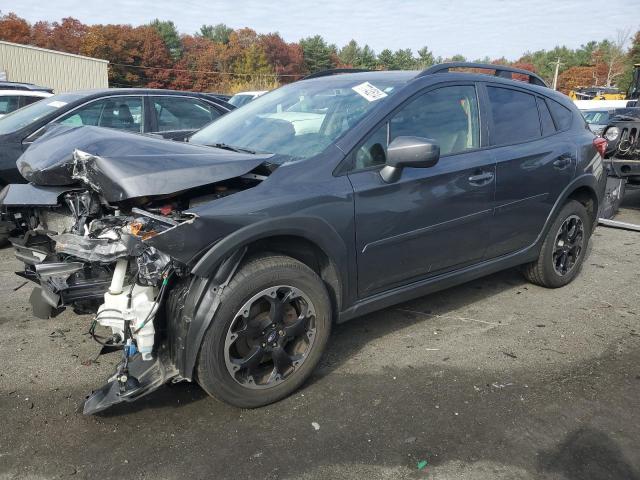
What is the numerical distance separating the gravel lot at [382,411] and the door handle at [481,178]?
3.56ft

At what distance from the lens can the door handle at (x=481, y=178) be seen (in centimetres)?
358

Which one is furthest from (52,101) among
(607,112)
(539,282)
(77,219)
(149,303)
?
(607,112)

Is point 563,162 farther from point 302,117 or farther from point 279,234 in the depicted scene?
point 279,234

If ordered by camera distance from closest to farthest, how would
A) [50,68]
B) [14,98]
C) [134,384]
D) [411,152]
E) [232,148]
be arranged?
[134,384] < [411,152] < [232,148] < [14,98] < [50,68]

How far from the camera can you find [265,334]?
9.18 ft

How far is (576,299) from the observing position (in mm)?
4559

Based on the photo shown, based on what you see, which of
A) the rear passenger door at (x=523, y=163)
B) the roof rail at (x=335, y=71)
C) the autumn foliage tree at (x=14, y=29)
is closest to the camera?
the rear passenger door at (x=523, y=163)

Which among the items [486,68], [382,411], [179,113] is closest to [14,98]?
[179,113]

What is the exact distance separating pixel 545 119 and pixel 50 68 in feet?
111

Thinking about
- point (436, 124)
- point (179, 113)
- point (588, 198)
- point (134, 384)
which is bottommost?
point (134, 384)

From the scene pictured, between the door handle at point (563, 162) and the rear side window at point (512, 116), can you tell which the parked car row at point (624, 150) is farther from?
the rear side window at point (512, 116)

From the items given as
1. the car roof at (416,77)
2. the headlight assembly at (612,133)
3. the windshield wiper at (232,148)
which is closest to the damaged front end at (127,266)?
the windshield wiper at (232,148)

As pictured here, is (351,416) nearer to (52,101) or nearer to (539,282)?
(539,282)

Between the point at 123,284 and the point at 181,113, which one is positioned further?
the point at 181,113
